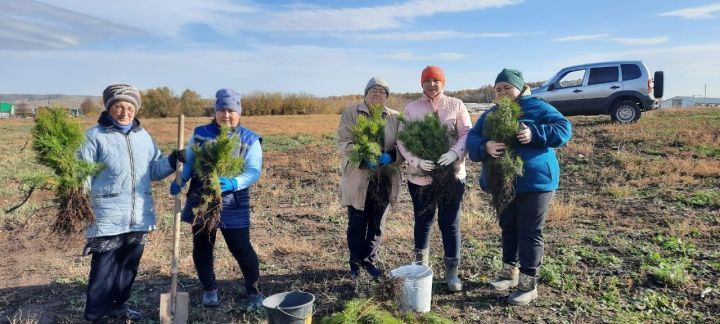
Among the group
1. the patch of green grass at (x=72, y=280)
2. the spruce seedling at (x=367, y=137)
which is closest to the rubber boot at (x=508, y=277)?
the spruce seedling at (x=367, y=137)

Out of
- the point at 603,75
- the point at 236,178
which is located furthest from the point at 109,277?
the point at 603,75

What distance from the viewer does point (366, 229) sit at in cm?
414

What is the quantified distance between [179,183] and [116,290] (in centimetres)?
98

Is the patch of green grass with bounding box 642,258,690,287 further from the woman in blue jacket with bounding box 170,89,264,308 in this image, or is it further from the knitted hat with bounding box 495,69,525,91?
the woman in blue jacket with bounding box 170,89,264,308

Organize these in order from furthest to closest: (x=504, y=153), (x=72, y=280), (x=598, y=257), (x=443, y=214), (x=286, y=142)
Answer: (x=286, y=142)
(x=598, y=257)
(x=72, y=280)
(x=443, y=214)
(x=504, y=153)

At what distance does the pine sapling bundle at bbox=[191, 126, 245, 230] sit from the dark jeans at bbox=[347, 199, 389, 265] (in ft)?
3.66

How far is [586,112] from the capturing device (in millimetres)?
12938

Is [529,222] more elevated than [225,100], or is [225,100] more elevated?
[225,100]

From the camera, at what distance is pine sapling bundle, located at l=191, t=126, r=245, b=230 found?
10.5ft

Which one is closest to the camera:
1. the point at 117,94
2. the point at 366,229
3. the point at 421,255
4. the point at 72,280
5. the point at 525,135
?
the point at 117,94

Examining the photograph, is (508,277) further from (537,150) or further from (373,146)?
(373,146)

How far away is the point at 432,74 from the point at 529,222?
51.7 inches

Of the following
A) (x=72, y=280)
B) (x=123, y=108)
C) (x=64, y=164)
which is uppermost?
(x=123, y=108)

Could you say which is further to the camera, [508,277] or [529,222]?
[508,277]
